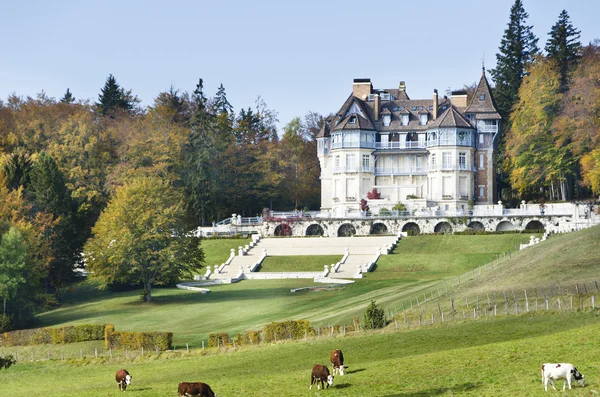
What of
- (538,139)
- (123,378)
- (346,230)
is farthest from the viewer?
(346,230)

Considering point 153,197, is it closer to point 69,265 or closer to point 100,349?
point 69,265

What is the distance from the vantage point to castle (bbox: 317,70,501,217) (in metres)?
106

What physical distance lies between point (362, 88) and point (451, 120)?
527 inches

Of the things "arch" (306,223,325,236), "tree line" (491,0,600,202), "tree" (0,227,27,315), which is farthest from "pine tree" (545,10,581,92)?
"tree" (0,227,27,315)

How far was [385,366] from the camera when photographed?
35594 millimetres

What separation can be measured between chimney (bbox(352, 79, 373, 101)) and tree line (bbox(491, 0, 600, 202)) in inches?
561

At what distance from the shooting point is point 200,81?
123000 millimetres

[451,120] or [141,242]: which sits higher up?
[451,120]

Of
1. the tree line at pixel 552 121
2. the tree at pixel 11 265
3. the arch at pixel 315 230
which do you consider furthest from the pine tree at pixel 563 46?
the tree at pixel 11 265

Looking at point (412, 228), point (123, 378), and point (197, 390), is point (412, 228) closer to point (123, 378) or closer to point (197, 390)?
point (123, 378)

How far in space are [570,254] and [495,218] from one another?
39.0 meters

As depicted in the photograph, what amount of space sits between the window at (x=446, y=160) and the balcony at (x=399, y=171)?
3.16m

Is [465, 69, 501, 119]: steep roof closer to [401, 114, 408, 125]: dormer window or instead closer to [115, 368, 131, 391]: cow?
[401, 114, 408, 125]: dormer window

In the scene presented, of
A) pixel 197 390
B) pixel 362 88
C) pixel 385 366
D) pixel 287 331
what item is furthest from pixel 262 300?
pixel 362 88
